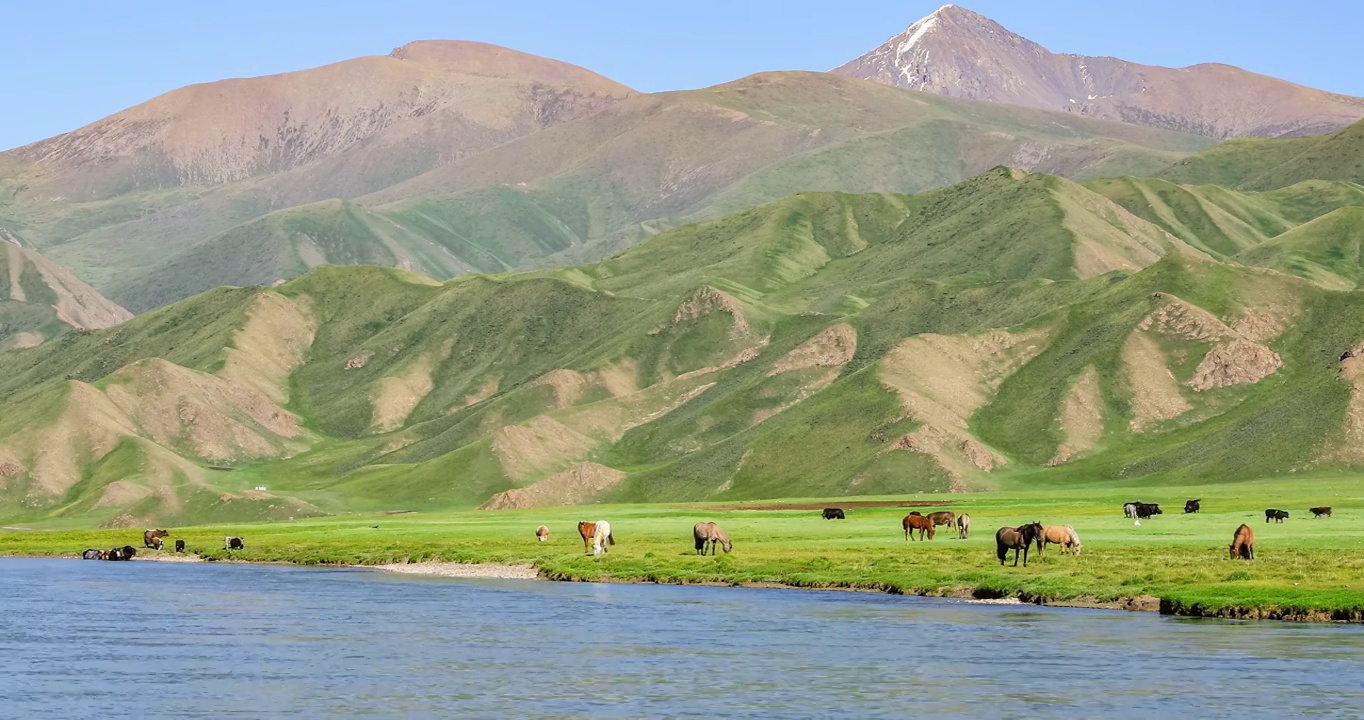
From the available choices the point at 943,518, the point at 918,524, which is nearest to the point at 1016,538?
the point at 918,524

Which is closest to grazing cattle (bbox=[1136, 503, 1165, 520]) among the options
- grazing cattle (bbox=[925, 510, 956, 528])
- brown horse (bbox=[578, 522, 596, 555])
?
grazing cattle (bbox=[925, 510, 956, 528])

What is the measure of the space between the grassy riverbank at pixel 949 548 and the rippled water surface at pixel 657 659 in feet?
10.7

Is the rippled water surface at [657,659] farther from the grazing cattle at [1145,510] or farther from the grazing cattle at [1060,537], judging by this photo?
the grazing cattle at [1145,510]

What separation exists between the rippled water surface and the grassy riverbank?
129 inches

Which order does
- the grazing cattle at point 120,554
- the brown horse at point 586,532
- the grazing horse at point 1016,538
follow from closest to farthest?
the grazing horse at point 1016,538
the brown horse at point 586,532
the grazing cattle at point 120,554

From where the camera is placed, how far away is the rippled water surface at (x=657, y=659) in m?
49.9

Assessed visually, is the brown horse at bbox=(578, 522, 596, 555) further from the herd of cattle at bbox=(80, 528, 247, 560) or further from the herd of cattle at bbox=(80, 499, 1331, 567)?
the herd of cattle at bbox=(80, 528, 247, 560)

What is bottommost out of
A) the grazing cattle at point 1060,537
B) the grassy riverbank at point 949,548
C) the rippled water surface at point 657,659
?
the rippled water surface at point 657,659

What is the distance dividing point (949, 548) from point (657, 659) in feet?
140

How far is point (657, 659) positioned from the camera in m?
60.2

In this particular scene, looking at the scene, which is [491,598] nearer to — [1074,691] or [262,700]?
[262,700]

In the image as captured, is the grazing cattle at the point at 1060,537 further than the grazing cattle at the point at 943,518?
No

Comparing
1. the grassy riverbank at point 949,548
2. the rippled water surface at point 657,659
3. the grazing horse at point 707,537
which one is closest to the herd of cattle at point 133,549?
the grassy riverbank at point 949,548

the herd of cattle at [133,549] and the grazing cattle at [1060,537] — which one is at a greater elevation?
the grazing cattle at [1060,537]
